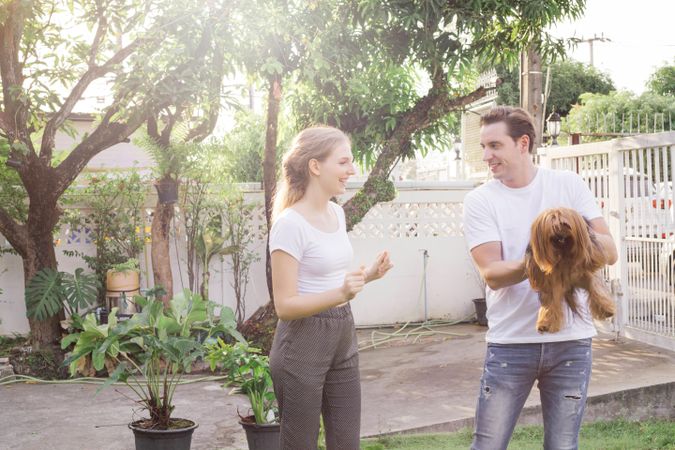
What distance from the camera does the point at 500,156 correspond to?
3037mm

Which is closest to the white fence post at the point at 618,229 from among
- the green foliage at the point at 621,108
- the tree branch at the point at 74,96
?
the tree branch at the point at 74,96

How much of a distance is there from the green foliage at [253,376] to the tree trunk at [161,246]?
378cm

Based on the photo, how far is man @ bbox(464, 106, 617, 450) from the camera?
114 inches

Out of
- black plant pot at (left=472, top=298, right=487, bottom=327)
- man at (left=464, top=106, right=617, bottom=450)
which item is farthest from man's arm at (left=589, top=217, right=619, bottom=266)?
black plant pot at (left=472, top=298, right=487, bottom=327)

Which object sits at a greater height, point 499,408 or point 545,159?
point 545,159

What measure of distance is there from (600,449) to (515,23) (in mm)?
4807

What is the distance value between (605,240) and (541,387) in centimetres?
58

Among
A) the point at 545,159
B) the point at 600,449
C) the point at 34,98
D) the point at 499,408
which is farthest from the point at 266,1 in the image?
the point at 499,408

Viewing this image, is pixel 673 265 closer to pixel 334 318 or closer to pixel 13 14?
pixel 334 318

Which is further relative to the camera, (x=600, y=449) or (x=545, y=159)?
(x=545, y=159)

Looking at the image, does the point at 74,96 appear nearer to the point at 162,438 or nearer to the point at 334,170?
the point at 162,438

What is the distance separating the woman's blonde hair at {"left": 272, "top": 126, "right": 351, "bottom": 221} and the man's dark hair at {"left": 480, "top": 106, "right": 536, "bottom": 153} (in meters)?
0.56

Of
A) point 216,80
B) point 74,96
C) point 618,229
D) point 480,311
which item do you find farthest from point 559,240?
point 480,311

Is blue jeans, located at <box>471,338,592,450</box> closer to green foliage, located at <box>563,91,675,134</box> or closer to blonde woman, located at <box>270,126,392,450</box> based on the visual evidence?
blonde woman, located at <box>270,126,392,450</box>
